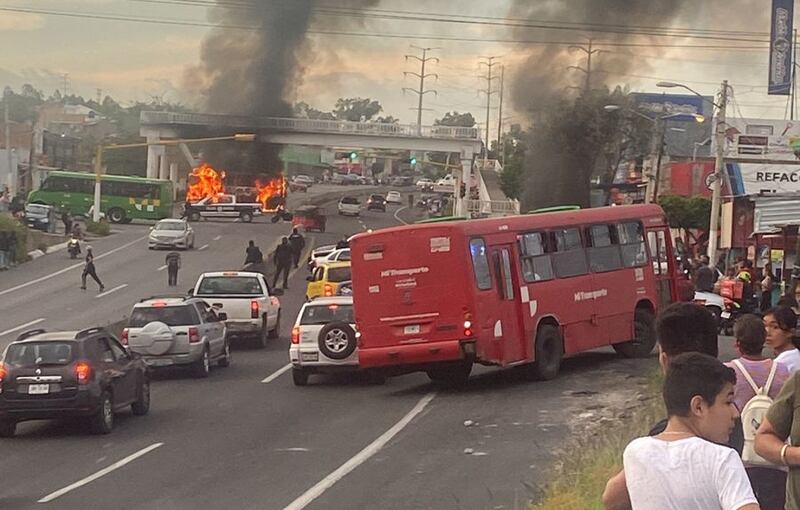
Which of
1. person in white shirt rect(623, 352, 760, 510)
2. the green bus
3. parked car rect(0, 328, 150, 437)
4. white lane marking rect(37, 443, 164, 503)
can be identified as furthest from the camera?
the green bus

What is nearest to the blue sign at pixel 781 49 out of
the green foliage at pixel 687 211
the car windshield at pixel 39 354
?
the green foliage at pixel 687 211

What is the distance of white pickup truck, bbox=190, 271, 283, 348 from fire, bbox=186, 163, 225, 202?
166ft

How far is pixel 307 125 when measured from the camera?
258 ft

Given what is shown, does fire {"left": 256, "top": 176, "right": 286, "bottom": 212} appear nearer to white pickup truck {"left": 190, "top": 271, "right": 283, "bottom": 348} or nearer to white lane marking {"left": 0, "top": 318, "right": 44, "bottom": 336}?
white lane marking {"left": 0, "top": 318, "right": 44, "bottom": 336}

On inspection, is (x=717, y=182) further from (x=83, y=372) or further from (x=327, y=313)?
(x=83, y=372)

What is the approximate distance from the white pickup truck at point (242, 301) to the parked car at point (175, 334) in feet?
11.8

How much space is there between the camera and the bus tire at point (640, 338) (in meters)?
24.7

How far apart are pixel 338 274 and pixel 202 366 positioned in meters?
11.6

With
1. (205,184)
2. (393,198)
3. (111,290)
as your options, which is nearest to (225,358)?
(111,290)

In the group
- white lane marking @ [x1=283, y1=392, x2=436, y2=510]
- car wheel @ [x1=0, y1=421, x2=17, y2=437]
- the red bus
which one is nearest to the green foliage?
the red bus

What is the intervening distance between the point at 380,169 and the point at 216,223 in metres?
115

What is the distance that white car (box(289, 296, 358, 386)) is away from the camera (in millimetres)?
22281

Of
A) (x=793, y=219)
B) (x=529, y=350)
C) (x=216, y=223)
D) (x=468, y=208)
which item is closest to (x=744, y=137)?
(x=468, y=208)

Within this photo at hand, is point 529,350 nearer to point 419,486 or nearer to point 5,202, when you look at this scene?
point 419,486
